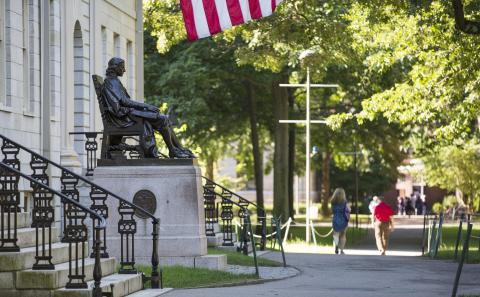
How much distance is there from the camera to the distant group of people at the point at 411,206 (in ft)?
315

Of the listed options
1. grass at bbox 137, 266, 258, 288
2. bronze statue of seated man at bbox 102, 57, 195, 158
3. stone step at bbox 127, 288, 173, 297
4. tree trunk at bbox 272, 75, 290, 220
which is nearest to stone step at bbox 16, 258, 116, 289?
stone step at bbox 127, 288, 173, 297

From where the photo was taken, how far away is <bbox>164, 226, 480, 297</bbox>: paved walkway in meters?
17.5

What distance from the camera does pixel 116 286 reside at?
15352 millimetres

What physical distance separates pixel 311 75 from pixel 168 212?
19.6 m

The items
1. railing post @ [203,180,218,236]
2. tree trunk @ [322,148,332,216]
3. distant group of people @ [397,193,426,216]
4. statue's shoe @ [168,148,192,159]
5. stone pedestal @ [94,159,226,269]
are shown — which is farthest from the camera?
distant group of people @ [397,193,426,216]

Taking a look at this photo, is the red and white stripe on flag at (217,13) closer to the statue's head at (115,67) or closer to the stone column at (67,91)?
the statue's head at (115,67)

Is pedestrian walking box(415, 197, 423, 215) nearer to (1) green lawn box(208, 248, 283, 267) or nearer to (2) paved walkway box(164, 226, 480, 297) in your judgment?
(2) paved walkway box(164, 226, 480, 297)

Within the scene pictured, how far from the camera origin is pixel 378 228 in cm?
3428

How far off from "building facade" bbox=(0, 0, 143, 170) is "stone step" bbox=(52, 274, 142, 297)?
21.9 ft

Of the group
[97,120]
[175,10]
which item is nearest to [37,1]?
[97,120]

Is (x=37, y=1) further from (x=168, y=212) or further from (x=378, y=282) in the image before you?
(x=378, y=282)

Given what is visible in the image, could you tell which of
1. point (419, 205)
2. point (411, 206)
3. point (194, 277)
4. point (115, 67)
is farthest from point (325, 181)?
point (194, 277)

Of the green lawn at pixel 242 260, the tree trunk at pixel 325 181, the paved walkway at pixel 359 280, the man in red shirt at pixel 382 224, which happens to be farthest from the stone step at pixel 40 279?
the tree trunk at pixel 325 181

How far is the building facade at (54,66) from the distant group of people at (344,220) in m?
6.94
